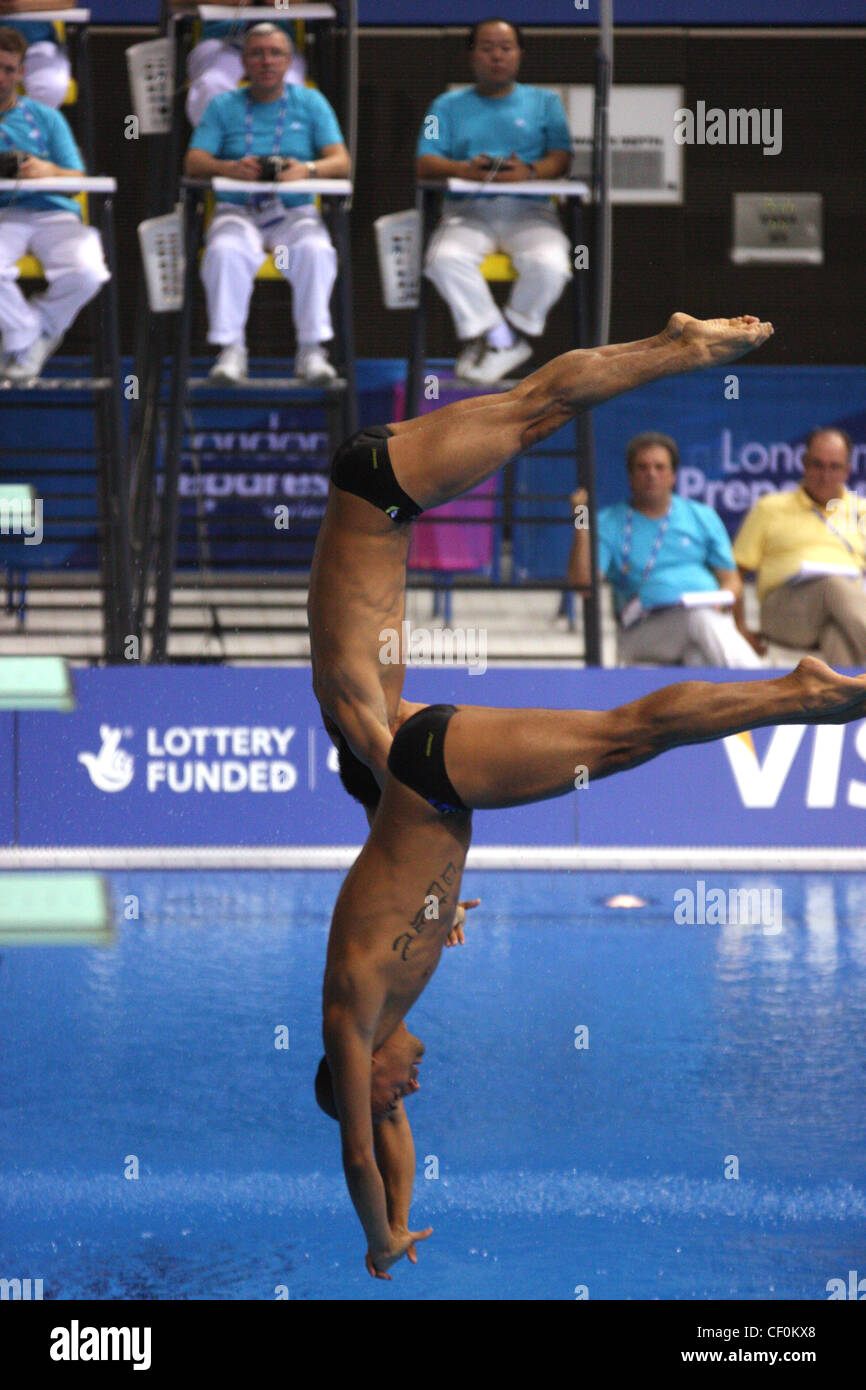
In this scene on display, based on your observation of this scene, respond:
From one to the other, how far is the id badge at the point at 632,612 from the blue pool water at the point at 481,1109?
1406 mm

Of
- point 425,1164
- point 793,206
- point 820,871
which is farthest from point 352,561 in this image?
point 793,206

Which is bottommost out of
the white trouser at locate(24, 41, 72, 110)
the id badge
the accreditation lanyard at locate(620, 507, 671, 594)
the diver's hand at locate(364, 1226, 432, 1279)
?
the diver's hand at locate(364, 1226, 432, 1279)

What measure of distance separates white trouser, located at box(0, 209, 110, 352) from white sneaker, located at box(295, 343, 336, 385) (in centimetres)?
100

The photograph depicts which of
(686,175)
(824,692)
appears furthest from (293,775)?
(686,175)

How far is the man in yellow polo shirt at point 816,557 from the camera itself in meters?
7.78

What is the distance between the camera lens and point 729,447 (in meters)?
10.2

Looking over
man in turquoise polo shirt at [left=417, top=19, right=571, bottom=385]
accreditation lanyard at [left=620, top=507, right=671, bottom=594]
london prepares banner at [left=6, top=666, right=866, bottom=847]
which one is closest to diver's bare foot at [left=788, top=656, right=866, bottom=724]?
london prepares banner at [left=6, top=666, right=866, bottom=847]

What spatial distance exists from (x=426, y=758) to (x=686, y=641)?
456 cm

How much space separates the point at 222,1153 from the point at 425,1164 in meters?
0.56

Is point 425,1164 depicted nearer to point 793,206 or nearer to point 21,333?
point 21,333

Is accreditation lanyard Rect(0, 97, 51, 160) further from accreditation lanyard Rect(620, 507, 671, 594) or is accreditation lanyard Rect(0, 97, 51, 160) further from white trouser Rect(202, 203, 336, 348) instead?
accreditation lanyard Rect(620, 507, 671, 594)

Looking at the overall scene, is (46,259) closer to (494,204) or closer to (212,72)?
(212,72)

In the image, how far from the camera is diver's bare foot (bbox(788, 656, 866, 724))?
3295mm

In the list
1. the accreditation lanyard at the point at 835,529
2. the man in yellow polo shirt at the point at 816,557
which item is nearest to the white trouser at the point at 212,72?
the man in yellow polo shirt at the point at 816,557
